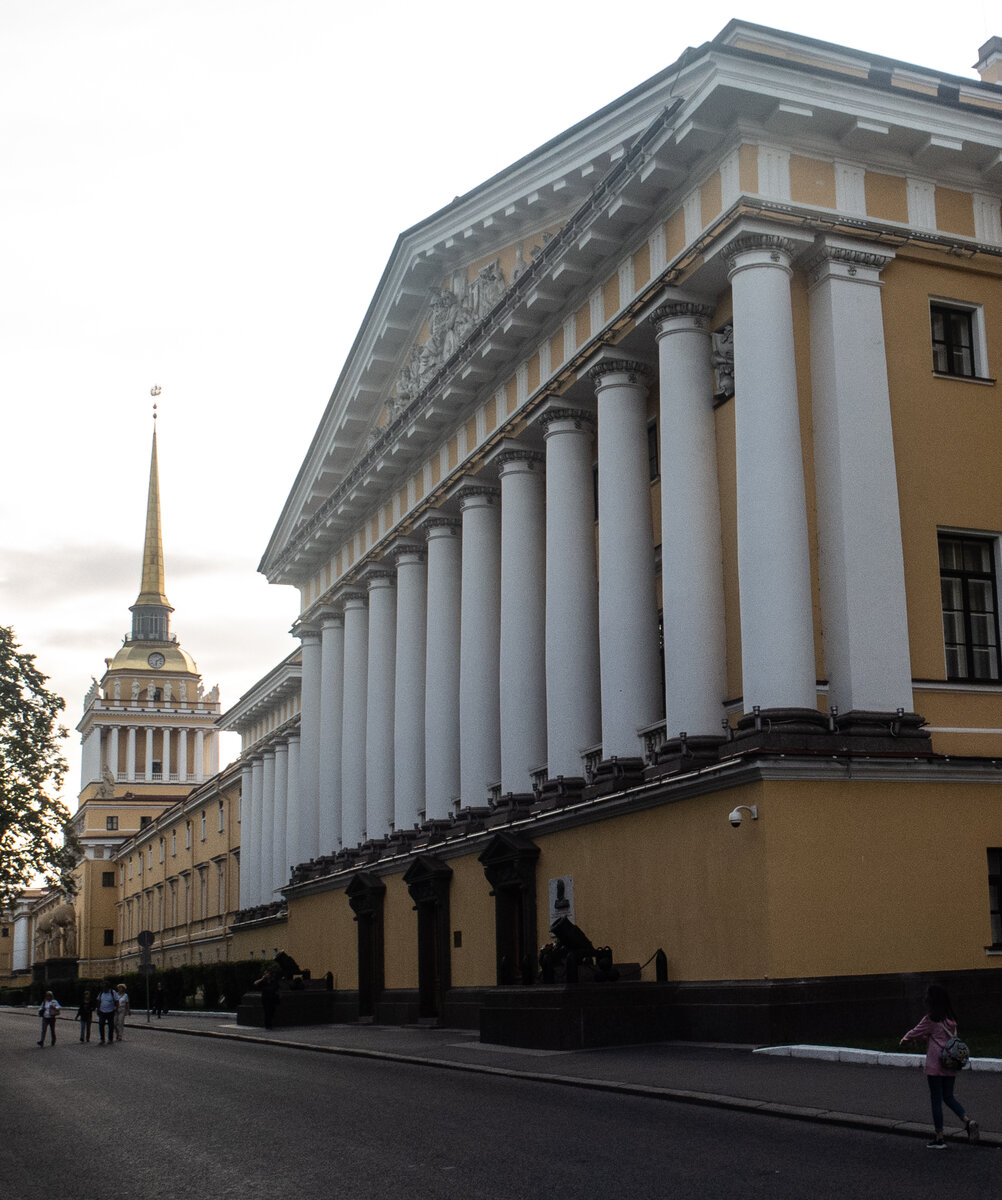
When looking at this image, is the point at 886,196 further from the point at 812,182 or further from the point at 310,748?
the point at 310,748

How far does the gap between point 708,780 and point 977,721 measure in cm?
410

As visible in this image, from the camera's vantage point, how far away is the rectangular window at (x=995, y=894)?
21.4m

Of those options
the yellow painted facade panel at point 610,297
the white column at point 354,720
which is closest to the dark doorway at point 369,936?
the white column at point 354,720

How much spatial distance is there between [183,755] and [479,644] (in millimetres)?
111033

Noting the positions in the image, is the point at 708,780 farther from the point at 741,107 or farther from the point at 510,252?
the point at 510,252

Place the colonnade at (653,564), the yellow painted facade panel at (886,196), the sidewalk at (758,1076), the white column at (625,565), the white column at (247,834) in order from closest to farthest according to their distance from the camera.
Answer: the sidewalk at (758,1076)
the colonnade at (653,564)
the yellow painted facade panel at (886,196)
the white column at (625,565)
the white column at (247,834)

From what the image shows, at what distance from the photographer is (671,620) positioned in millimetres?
23953

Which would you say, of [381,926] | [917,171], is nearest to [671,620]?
[917,171]

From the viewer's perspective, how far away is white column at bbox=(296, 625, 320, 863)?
4691cm

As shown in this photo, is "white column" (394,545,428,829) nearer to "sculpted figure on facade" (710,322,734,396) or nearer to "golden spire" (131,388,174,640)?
"sculpted figure on facade" (710,322,734,396)

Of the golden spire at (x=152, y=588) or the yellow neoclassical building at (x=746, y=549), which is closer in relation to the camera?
the yellow neoclassical building at (x=746, y=549)

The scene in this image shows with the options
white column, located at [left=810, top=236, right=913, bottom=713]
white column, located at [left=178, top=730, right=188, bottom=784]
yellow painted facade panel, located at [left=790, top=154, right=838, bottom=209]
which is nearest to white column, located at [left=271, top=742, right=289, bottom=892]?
white column, located at [left=810, top=236, right=913, bottom=713]

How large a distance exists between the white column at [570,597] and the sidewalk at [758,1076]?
5.96 metres

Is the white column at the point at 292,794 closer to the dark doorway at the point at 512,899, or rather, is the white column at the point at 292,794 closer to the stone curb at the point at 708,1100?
the dark doorway at the point at 512,899
